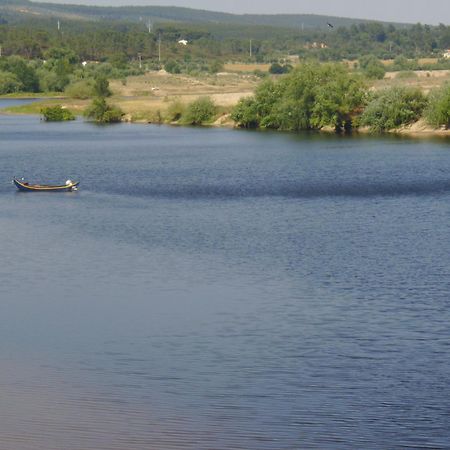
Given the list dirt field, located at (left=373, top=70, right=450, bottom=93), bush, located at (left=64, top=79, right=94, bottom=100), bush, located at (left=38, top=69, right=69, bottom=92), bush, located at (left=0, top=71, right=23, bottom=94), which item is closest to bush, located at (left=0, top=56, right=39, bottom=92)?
bush, located at (left=0, top=71, right=23, bottom=94)

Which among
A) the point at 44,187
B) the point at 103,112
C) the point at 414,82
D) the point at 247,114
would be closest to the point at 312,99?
the point at 247,114

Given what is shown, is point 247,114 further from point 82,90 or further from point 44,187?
point 82,90

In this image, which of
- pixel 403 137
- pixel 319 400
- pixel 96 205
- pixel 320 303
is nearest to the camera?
pixel 319 400

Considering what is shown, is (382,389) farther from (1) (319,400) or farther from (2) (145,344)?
(2) (145,344)

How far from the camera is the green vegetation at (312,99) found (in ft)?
283

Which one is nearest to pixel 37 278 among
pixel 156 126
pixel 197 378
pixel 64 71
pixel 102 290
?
pixel 102 290

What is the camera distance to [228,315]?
2786 centimetres

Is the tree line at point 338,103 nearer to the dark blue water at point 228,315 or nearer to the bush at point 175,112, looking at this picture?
the bush at point 175,112

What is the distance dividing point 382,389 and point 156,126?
7966 cm

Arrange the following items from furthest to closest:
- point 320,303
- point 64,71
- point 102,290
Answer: point 64,71
point 102,290
point 320,303

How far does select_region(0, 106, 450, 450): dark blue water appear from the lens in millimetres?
20328

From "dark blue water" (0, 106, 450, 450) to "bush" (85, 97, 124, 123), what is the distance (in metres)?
52.1

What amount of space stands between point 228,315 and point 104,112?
8145 centimetres

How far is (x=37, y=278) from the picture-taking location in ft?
108
